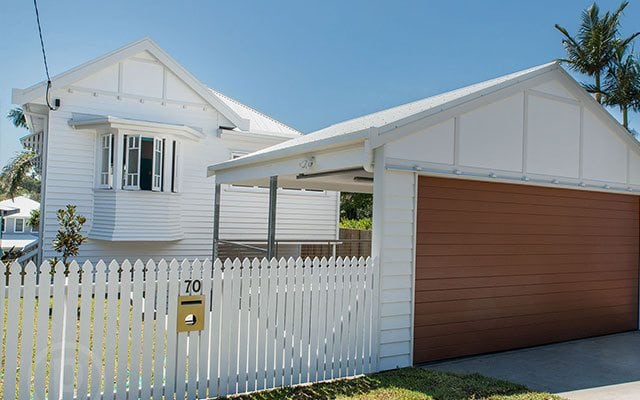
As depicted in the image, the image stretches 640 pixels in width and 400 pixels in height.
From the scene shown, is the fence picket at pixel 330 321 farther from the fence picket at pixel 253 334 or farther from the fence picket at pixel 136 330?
the fence picket at pixel 136 330

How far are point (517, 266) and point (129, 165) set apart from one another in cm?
971

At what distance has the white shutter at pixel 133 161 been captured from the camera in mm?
12391

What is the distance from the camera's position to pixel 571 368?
21.1 feet

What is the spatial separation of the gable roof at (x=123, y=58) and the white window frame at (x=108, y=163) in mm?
1638

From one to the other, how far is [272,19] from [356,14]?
141 inches

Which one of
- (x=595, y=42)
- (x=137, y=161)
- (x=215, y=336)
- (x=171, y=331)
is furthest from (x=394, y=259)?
(x=595, y=42)

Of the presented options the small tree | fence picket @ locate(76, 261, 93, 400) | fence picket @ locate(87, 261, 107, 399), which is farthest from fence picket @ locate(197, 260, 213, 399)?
the small tree

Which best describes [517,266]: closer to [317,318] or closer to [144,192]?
[317,318]

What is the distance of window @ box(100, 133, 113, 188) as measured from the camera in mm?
12375

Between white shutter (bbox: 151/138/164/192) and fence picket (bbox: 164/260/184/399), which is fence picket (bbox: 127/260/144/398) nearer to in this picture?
fence picket (bbox: 164/260/184/399)

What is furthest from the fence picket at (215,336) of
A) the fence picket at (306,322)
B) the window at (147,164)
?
the window at (147,164)

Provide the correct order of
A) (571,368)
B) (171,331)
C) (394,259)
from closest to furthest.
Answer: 1. (171,331)
2. (394,259)
3. (571,368)

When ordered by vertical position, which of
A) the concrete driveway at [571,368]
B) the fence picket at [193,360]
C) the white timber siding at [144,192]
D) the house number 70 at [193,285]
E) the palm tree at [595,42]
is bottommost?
the concrete driveway at [571,368]

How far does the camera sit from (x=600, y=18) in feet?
70.8
